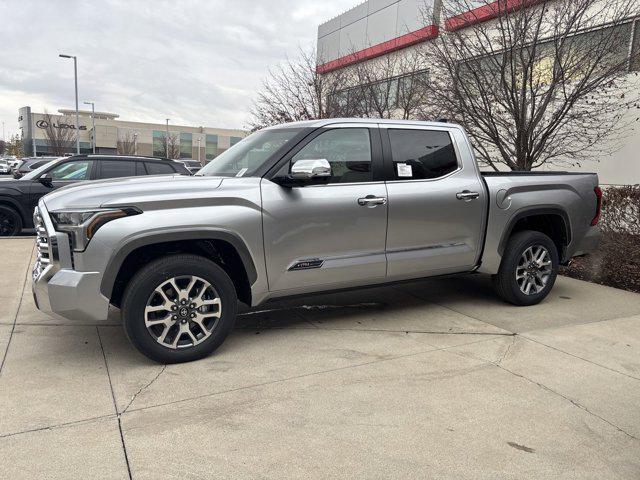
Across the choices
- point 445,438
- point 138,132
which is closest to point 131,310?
point 445,438

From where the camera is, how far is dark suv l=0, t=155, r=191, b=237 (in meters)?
9.40

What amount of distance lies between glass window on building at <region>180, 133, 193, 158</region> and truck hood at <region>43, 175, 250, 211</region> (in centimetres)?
9455

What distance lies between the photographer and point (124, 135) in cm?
8875

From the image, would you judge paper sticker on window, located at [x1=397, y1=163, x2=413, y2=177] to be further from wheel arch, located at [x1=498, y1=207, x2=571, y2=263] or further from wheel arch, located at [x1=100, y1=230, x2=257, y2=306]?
wheel arch, located at [x1=100, y1=230, x2=257, y2=306]

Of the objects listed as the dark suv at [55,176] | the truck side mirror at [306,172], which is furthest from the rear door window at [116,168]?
the truck side mirror at [306,172]

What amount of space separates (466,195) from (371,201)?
1.11 meters

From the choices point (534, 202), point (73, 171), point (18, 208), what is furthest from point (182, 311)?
point (18, 208)

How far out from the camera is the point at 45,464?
2.55 m

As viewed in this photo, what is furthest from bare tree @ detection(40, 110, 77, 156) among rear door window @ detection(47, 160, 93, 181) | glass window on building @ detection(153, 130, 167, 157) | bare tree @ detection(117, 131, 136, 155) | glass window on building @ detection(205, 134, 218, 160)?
rear door window @ detection(47, 160, 93, 181)

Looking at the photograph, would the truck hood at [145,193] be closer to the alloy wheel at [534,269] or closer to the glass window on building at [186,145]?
the alloy wheel at [534,269]

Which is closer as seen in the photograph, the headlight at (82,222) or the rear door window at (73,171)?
the headlight at (82,222)

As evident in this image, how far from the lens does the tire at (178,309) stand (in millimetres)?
3604

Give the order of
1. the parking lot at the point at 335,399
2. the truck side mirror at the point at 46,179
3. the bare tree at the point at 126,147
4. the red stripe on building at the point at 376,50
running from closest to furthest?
the parking lot at the point at 335,399 → the truck side mirror at the point at 46,179 → the red stripe on building at the point at 376,50 → the bare tree at the point at 126,147

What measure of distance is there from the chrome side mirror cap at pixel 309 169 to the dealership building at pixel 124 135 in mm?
78185
